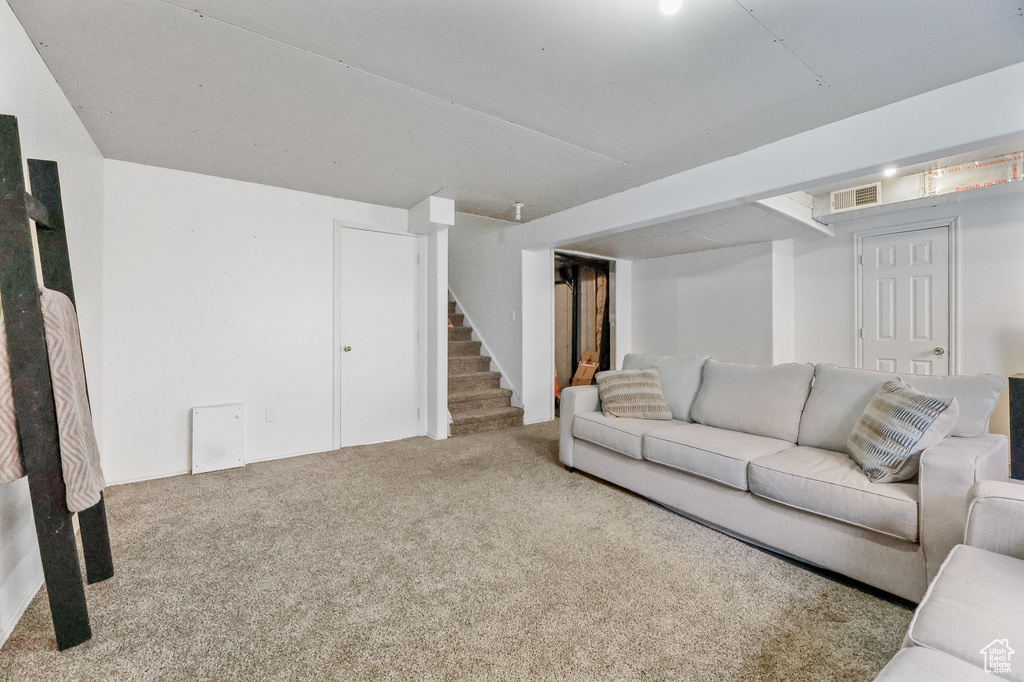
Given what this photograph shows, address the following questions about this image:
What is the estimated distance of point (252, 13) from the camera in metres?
1.63

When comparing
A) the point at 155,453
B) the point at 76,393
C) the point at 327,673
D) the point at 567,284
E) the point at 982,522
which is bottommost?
the point at 327,673

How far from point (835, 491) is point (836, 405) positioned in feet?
2.31

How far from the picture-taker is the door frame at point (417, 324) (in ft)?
12.9

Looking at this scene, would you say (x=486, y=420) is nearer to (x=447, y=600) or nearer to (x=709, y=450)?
(x=709, y=450)

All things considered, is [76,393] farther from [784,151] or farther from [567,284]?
[567,284]

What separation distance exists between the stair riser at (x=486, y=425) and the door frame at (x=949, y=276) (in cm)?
317

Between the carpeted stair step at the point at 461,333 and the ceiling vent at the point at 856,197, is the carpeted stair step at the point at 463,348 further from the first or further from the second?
the ceiling vent at the point at 856,197

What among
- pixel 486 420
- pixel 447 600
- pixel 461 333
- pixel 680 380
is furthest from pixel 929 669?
pixel 461 333

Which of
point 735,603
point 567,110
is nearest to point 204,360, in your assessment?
point 567,110

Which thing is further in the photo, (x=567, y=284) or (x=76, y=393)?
(x=567, y=284)

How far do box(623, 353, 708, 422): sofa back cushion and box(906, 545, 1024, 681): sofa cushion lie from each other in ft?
6.24

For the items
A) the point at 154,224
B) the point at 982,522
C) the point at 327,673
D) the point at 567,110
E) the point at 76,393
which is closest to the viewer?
the point at 982,522

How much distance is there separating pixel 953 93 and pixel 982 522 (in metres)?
2.07

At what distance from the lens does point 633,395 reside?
3105 millimetres
